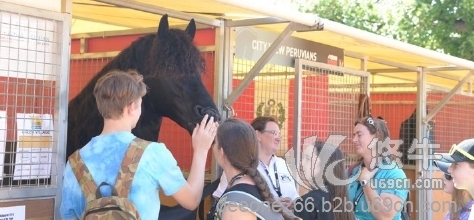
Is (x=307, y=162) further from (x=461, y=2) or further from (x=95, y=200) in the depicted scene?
(x=461, y=2)

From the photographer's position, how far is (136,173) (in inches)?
96.1

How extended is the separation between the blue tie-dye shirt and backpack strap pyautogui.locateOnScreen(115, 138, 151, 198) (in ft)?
0.06

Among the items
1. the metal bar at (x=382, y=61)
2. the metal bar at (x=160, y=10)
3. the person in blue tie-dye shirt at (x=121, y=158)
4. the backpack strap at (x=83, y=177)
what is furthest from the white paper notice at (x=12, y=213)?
the metal bar at (x=382, y=61)

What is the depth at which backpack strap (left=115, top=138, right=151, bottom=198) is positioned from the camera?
2.42 m

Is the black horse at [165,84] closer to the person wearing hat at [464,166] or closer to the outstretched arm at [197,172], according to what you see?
the outstretched arm at [197,172]

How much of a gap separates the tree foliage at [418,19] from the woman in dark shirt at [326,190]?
34.3 ft

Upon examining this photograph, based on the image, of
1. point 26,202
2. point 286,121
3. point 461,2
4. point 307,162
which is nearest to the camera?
point 26,202

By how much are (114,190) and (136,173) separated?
105 millimetres

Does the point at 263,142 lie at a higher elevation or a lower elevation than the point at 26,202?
higher

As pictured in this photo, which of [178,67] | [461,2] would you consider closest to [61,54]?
[178,67]

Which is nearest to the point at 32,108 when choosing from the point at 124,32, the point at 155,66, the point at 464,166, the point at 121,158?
the point at 155,66

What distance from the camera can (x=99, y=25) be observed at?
5.44m

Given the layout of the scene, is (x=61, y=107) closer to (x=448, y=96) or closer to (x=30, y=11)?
(x=30, y=11)

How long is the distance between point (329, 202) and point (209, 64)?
1.72 meters
